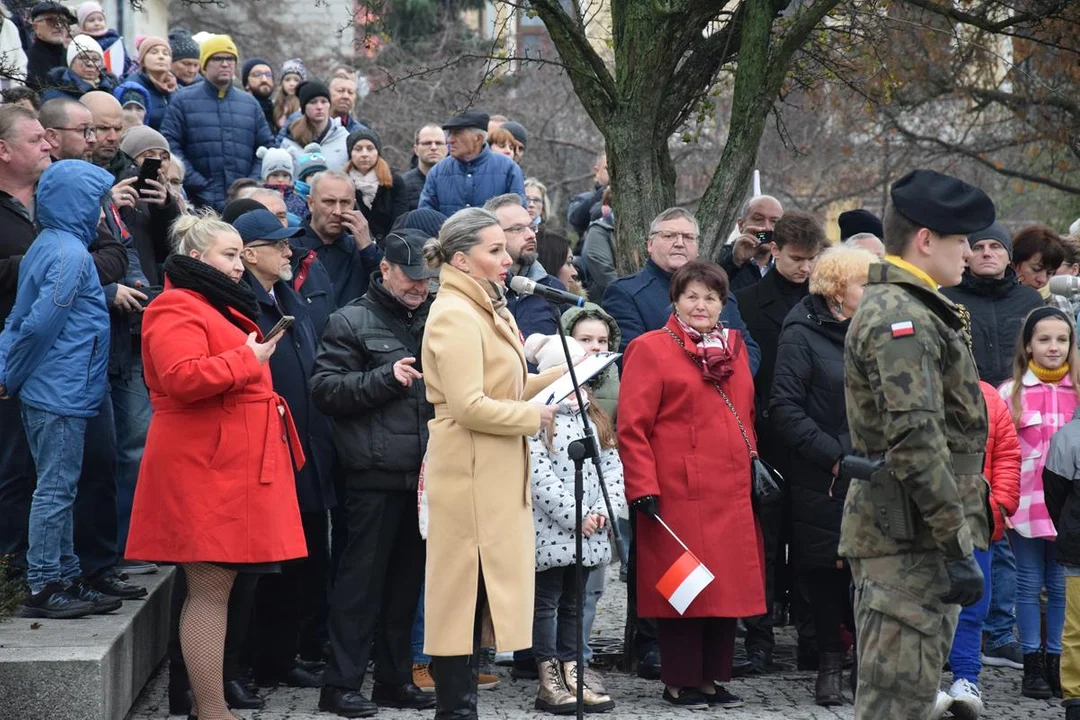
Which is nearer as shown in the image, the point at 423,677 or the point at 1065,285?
the point at 423,677

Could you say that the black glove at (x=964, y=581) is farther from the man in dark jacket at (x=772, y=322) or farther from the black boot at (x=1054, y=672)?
the black boot at (x=1054, y=672)

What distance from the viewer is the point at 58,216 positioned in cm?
666

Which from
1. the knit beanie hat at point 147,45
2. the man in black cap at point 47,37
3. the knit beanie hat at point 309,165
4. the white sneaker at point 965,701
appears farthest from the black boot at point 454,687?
the knit beanie hat at point 147,45

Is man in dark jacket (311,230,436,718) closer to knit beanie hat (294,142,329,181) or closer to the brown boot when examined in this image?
the brown boot

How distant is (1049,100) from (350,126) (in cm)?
700

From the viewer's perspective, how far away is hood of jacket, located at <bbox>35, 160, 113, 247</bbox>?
6.65 metres

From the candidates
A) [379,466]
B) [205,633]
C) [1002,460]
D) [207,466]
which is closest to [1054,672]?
[1002,460]

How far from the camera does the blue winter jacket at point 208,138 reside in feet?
36.0

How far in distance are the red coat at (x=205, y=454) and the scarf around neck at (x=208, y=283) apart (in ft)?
0.14

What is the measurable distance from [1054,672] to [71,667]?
4.85 meters

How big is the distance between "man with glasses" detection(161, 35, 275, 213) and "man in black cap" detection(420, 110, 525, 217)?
172 cm

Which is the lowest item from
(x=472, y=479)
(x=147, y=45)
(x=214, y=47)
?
(x=472, y=479)

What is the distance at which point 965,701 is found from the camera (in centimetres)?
696

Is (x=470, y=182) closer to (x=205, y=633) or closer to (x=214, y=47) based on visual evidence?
(x=214, y=47)
